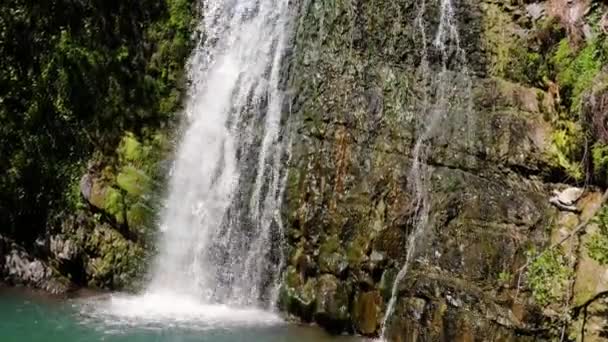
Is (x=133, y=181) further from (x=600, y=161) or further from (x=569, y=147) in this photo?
(x=600, y=161)

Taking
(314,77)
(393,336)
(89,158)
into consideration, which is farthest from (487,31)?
(89,158)

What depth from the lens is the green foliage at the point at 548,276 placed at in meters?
7.04

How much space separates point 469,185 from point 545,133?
1.03 metres

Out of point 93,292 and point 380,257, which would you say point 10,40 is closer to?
point 93,292

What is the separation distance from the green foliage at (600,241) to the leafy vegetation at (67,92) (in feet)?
20.7

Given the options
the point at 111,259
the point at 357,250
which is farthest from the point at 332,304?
the point at 111,259

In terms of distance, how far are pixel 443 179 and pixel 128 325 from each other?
418cm

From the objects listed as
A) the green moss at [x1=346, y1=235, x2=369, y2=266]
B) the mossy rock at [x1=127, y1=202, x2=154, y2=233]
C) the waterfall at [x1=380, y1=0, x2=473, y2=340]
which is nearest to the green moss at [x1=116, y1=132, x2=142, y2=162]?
the mossy rock at [x1=127, y1=202, x2=154, y2=233]

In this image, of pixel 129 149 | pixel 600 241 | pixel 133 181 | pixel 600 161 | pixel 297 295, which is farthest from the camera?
pixel 129 149

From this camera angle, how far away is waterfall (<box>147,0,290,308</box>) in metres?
9.31

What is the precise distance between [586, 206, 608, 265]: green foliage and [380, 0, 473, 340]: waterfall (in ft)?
5.87

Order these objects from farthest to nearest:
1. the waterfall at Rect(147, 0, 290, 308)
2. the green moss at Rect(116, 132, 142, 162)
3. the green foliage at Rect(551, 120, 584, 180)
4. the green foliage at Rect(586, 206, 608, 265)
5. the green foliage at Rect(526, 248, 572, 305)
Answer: the green moss at Rect(116, 132, 142, 162), the waterfall at Rect(147, 0, 290, 308), the green foliage at Rect(551, 120, 584, 180), the green foliage at Rect(526, 248, 572, 305), the green foliage at Rect(586, 206, 608, 265)

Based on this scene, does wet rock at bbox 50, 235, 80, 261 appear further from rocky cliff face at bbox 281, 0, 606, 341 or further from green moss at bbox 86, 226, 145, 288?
rocky cliff face at bbox 281, 0, 606, 341

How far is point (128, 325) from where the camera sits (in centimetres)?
845
